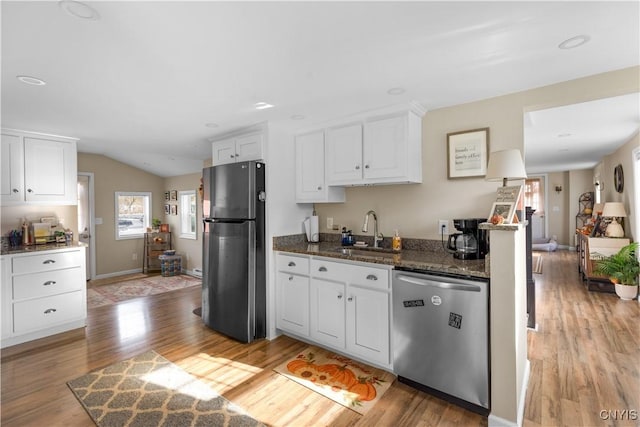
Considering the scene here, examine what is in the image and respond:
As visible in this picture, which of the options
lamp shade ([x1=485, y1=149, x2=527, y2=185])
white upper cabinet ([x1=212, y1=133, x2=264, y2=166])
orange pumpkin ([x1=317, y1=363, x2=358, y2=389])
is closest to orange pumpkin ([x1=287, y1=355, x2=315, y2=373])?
orange pumpkin ([x1=317, y1=363, x2=358, y2=389])

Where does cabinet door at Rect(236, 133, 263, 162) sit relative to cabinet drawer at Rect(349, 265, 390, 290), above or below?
above

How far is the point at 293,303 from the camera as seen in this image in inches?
124

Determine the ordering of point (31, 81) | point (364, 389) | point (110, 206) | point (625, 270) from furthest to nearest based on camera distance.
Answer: point (110, 206)
point (625, 270)
point (364, 389)
point (31, 81)

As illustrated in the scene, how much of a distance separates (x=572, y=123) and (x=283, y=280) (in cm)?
404

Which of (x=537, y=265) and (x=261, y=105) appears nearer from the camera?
(x=261, y=105)

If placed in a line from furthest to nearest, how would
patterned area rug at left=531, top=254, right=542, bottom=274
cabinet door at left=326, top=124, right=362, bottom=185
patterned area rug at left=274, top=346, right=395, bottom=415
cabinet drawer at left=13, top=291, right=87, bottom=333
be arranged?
patterned area rug at left=531, top=254, right=542, bottom=274
cabinet drawer at left=13, top=291, right=87, bottom=333
cabinet door at left=326, top=124, right=362, bottom=185
patterned area rug at left=274, top=346, right=395, bottom=415

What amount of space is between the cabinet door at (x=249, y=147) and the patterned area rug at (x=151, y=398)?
6.94 feet

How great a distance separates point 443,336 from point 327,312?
3.46 feet

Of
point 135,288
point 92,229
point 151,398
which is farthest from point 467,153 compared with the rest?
point 92,229

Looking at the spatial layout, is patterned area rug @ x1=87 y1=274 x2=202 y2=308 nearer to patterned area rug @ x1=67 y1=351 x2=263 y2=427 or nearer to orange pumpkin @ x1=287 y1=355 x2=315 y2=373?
patterned area rug @ x1=67 y1=351 x2=263 y2=427

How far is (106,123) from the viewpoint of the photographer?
3287 millimetres

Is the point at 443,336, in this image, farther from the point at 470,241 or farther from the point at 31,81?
the point at 31,81

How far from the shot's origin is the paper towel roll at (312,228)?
141 inches

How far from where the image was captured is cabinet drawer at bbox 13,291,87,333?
3197 millimetres
